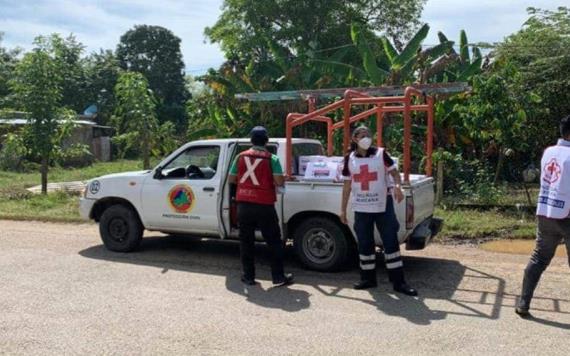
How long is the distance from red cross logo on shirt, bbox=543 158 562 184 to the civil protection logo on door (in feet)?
14.0

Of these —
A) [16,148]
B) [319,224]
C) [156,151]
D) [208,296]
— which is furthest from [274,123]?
[208,296]

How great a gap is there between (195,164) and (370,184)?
2.77 meters

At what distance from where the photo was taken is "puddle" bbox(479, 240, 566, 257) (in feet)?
27.9

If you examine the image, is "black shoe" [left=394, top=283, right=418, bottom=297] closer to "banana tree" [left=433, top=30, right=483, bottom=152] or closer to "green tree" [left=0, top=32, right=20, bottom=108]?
"banana tree" [left=433, top=30, right=483, bottom=152]

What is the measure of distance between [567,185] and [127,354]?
379 cm

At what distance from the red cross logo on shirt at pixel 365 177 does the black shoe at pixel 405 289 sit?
3.46ft

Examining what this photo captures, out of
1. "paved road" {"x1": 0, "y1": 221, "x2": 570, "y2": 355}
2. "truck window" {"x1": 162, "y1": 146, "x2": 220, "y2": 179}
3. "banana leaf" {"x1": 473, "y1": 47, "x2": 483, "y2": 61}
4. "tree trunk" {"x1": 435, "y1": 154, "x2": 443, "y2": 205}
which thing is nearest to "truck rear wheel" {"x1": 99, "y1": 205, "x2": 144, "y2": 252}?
"paved road" {"x1": 0, "y1": 221, "x2": 570, "y2": 355}

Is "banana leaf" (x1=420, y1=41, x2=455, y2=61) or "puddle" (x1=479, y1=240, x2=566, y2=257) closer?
"puddle" (x1=479, y1=240, x2=566, y2=257)

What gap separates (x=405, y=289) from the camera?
629cm

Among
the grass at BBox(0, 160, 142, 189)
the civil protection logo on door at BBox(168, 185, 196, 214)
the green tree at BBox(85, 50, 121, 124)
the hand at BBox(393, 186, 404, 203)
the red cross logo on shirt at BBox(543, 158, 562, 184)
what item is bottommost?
the grass at BBox(0, 160, 142, 189)

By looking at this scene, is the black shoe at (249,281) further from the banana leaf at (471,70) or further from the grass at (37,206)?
the banana leaf at (471,70)

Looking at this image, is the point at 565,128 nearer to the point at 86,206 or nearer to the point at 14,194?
the point at 86,206

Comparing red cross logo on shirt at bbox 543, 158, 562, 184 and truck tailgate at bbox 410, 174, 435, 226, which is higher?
red cross logo on shirt at bbox 543, 158, 562, 184

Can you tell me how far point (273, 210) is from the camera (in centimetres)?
677
